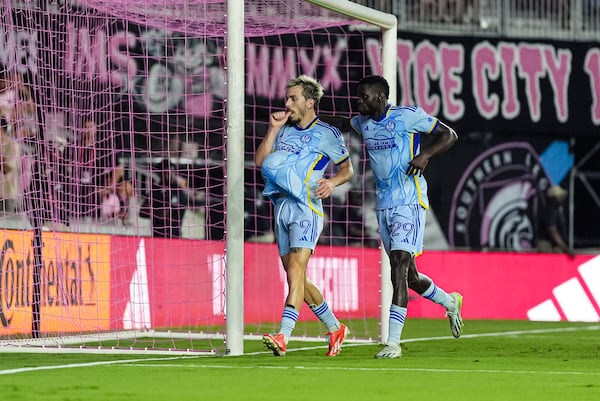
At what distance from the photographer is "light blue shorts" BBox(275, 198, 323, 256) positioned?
32.0ft

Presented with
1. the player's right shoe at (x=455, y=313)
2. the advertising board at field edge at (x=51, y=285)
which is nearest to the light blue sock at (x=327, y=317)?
the player's right shoe at (x=455, y=313)

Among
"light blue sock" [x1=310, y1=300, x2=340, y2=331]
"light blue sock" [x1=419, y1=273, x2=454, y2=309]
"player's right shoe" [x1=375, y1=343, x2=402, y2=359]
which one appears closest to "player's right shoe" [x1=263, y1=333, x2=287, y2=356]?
"player's right shoe" [x1=375, y1=343, x2=402, y2=359]

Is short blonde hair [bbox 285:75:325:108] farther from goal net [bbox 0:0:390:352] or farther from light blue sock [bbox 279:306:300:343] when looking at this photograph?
light blue sock [bbox 279:306:300:343]

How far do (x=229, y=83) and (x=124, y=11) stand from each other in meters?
2.56

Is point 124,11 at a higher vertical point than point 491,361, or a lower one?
higher

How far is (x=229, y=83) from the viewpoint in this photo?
32.5 ft

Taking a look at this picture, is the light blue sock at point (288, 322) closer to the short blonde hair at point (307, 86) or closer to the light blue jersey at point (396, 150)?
the light blue jersey at point (396, 150)

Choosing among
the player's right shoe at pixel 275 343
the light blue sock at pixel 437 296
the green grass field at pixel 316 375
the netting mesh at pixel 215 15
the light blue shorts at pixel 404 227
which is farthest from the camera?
the netting mesh at pixel 215 15

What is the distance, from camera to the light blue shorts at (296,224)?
976 centimetres

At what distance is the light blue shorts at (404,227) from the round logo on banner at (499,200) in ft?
44.1

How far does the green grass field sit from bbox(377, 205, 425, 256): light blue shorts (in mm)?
810

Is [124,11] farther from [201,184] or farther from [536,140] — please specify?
[536,140]

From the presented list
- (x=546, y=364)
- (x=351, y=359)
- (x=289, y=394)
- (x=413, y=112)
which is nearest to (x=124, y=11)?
(x=413, y=112)

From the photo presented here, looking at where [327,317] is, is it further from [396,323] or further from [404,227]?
[404,227]
